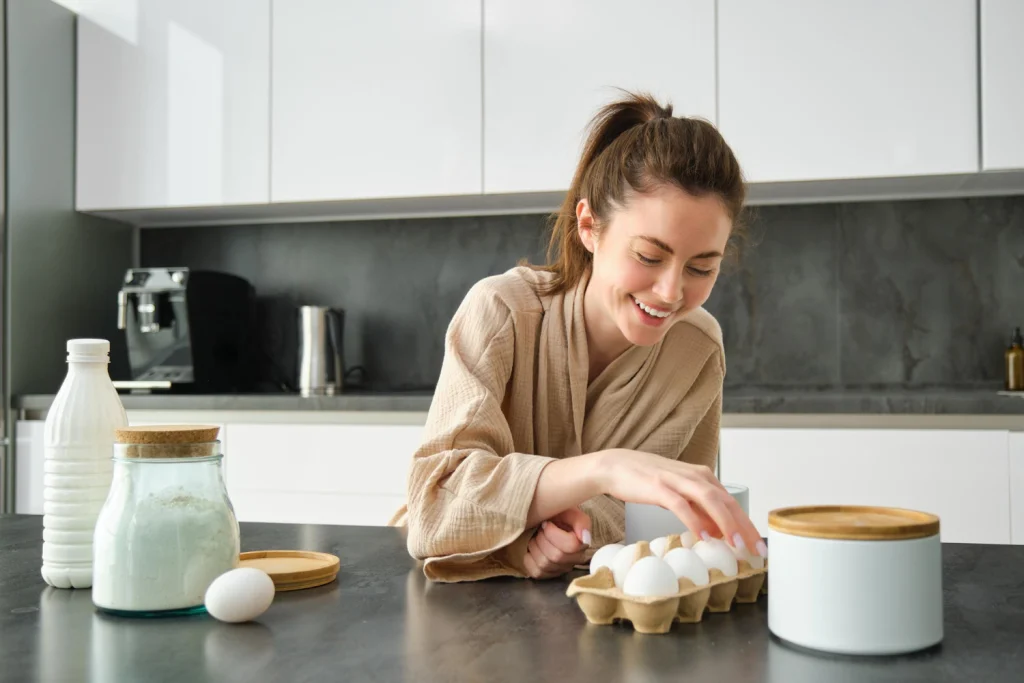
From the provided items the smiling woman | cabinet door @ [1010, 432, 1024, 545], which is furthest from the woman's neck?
cabinet door @ [1010, 432, 1024, 545]

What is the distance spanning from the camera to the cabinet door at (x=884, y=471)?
2250 mm

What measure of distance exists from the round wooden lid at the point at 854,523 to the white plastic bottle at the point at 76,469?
0.56 metres

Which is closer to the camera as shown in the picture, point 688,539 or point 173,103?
point 688,539

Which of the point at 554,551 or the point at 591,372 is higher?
the point at 591,372

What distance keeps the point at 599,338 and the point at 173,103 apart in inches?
81.3

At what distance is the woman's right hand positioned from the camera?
80cm

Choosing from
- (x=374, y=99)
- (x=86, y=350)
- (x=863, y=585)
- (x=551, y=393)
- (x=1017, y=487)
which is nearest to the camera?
(x=863, y=585)

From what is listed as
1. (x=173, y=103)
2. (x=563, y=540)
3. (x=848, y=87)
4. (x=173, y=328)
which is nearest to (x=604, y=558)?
(x=563, y=540)

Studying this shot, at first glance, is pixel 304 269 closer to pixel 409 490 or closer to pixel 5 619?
pixel 409 490

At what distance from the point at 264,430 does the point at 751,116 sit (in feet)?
4.90

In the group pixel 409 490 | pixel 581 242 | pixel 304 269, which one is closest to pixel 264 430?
pixel 304 269

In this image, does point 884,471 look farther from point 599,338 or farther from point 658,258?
point 658,258

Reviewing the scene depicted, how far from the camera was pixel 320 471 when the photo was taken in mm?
2590

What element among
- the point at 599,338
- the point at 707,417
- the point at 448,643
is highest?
the point at 599,338
